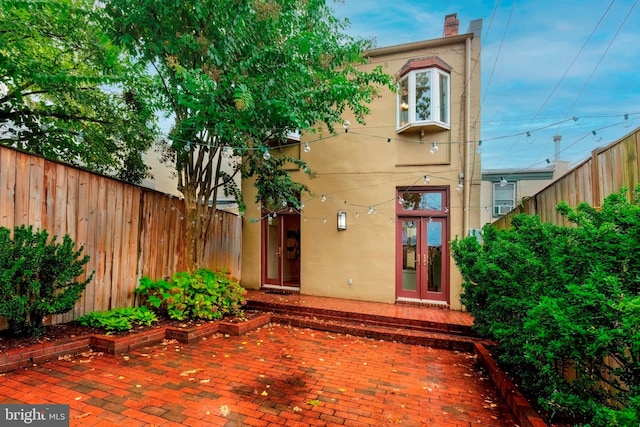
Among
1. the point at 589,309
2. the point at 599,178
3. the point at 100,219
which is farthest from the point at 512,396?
the point at 100,219

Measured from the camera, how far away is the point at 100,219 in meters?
5.22

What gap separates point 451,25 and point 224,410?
9.00 meters

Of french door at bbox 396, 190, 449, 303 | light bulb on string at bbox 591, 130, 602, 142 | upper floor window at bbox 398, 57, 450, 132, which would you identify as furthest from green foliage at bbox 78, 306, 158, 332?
light bulb on string at bbox 591, 130, 602, 142

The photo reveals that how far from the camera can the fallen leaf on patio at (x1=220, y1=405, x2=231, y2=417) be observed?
2.86m

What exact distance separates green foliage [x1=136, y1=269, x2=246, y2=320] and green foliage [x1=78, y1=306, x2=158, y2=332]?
0.31m

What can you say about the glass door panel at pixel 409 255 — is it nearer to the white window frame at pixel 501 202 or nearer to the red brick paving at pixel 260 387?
the red brick paving at pixel 260 387

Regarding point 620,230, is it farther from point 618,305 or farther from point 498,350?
point 498,350

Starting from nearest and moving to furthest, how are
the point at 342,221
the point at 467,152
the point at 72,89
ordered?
the point at 72,89 → the point at 467,152 → the point at 342,221

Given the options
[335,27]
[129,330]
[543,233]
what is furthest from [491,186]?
[129,330]

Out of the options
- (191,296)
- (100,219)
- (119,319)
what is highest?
(100,219)

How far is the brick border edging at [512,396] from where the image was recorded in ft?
8.55

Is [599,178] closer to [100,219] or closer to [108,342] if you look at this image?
[108,342]

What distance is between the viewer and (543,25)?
234 inches

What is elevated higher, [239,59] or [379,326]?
[239,59]
